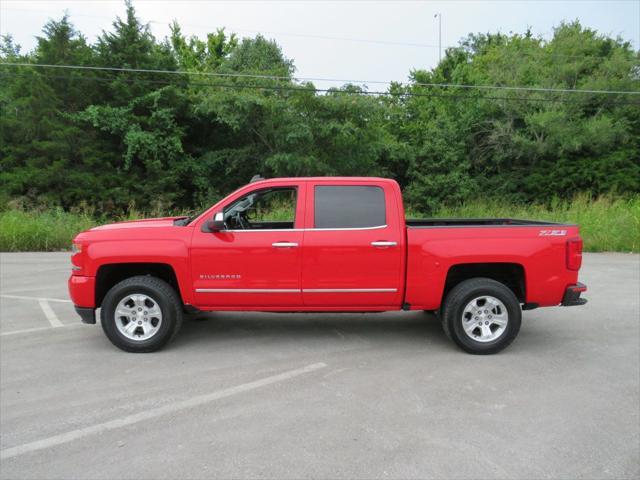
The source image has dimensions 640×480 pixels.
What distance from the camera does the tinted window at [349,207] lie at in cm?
543

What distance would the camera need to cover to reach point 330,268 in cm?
534

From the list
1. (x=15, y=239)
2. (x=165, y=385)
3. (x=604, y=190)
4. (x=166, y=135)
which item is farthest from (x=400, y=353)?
(x=604, y=190)

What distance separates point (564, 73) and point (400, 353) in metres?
31.3

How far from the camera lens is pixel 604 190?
1176 inches

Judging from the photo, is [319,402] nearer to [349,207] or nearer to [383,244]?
[383,244]

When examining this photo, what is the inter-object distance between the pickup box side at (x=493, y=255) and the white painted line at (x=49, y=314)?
4470 millimetres

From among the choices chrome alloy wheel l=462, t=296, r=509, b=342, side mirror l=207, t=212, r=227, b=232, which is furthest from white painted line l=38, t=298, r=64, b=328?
chrome alloy wheel l=462, t=296, r=509, b=342

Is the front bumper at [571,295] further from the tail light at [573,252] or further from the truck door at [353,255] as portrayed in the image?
the truck door at [353,255]

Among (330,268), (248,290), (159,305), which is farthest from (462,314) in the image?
(159,305)

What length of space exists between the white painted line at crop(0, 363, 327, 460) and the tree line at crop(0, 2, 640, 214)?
65.7 ft

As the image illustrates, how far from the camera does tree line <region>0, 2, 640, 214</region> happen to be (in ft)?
83.1

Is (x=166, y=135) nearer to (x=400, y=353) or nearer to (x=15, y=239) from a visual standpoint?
(x=15, y=239)

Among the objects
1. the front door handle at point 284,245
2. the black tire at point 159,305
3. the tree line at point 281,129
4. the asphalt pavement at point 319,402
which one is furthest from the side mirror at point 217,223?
the tree line at point 281,129

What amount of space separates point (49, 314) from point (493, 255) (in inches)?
230
